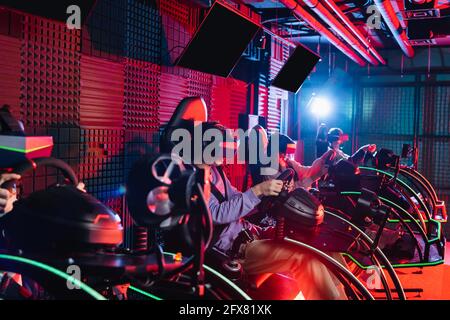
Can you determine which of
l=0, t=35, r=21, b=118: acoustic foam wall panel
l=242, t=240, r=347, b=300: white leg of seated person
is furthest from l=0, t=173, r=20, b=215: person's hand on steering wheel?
l=242, t=240, r=347, b=300: white leg of seated person

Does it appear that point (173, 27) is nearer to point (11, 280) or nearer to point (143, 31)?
point (143, 31)

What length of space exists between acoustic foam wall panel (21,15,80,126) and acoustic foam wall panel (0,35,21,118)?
5 cm

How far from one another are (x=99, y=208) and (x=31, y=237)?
0.87 ft

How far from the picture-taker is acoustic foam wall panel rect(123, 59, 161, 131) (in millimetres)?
4133

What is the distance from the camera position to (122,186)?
13.6 feet

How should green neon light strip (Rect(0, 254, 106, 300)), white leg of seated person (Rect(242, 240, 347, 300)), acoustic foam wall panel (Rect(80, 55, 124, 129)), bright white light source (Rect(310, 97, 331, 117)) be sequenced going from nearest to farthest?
green neon light strip (Rect(0, 254, 106, 300)), white leg of seated person (Rect(242, 240, 347, 300)), acoustic foam wall panel (Rect(80, 55, 124, 129)), bright white light source (Rect(310, 97, 331, 117))

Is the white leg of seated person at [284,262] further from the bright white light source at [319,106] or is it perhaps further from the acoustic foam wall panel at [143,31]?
the bright white light source at [319,106]

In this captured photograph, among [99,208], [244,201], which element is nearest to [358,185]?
[244,201]

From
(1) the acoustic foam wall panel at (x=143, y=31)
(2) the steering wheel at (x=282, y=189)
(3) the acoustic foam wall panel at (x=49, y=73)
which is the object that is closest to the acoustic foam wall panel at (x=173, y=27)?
(1) the acoustic foam wall panel at (x=143, y=31)

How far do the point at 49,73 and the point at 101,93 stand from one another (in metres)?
0.58

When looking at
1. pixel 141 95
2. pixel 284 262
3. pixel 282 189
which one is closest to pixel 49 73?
pixel 141 95

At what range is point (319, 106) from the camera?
9.88m

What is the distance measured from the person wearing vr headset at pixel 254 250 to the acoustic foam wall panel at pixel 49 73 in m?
1.12

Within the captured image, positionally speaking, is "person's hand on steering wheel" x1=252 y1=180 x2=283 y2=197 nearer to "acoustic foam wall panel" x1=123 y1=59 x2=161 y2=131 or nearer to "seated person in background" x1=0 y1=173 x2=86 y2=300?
"seated person in background" x1=0 y1=173 x2=86 y2=300
